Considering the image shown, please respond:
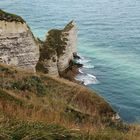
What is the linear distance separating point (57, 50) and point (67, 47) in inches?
133

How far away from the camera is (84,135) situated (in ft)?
30.4

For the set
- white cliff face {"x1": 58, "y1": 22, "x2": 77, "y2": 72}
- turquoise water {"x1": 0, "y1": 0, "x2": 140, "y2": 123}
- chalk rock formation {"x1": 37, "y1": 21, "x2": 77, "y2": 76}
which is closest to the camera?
chalk rock formation {"x1": 37, "y1": 21, "x2": 77, "y2": 76}

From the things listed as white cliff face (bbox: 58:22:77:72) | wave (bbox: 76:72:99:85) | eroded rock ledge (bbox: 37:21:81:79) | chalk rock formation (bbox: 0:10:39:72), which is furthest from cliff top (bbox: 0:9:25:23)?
wave (bbox: 76:72:99:85)

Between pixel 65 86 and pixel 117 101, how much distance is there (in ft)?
92.4

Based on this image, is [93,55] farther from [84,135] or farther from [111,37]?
[84,135]

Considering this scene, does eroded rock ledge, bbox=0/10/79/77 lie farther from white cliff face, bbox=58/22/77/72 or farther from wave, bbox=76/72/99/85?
wave, bbox=76/72/99/85

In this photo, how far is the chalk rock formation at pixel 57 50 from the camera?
53572 millimetres

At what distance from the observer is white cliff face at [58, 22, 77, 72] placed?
6064cm

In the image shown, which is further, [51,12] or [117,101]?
[51,12]

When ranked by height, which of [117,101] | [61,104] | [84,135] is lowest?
[117,101]

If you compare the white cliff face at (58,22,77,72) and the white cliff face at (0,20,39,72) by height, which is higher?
the white cliff face at (0,20,39,72)

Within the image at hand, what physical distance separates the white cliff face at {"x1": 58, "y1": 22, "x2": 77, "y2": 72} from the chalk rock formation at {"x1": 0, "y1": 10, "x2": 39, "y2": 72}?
15.5 meters

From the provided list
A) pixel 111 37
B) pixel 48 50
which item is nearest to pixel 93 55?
pixel 111 37

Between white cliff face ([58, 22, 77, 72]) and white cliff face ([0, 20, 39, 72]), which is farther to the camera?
white cliff face ([58, 22, 77, 72])
